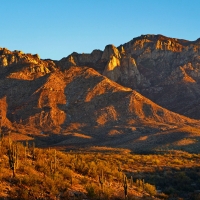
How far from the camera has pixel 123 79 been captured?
155375mm

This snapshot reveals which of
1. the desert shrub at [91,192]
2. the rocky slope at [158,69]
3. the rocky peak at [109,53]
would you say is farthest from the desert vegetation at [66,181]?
the rocky peak at [109,53]

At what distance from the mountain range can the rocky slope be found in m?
0.40

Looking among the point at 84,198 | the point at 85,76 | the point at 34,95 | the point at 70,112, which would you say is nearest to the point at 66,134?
the point at 70,112

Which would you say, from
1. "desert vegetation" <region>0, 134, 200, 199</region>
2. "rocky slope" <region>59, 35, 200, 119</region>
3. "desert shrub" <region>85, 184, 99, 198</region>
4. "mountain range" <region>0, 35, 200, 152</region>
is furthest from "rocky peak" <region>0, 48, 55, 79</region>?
"desert shrub" <region>85, 184, 99, 198</region>

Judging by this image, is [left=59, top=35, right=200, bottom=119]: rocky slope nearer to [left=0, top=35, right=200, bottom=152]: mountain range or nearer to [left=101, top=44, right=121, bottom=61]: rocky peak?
[left=101, top=44, right=121, bottom=61]: rocky peak

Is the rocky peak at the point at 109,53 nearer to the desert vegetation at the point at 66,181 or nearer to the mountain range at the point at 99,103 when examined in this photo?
the mountain range at the point at 99,103

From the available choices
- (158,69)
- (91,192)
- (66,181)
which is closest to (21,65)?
(158,69)

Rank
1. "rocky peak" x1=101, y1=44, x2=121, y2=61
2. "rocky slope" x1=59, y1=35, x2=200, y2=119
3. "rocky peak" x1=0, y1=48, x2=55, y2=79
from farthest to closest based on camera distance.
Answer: "rocky peak" x1=101, y1=44, x2=121, y2=61
"rocky slope" x1=59, y1=35, x2=200, y2=119
"rocky peak" x1=0, y1=48, x2=55, y2=79

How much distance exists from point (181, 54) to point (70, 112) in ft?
281

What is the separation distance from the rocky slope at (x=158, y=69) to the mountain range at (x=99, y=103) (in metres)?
0.40

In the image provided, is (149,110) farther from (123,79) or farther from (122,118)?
(123,79)

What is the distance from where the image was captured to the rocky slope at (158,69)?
470 feet

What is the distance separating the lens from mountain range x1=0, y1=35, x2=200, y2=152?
297ft

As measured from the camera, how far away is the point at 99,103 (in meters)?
112
